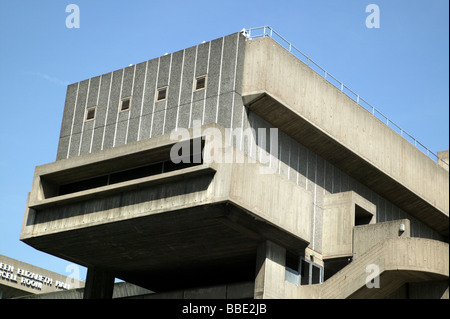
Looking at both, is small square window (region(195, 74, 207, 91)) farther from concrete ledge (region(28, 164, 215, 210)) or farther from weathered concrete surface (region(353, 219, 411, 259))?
weathered concrete surface (region(353, 219, 411, 259))

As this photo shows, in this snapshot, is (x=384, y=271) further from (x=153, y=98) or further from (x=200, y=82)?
(x=153, y=98)

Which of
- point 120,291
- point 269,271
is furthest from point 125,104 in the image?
point 120,291

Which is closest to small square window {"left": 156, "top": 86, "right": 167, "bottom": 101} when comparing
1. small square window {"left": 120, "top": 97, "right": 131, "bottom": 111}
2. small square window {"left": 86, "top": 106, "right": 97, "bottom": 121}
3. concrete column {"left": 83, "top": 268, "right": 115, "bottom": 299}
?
small square window {"left": 120, "top": 97, "right": 131, "bottom": 111}

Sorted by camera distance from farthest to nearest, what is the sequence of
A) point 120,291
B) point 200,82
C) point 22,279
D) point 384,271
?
point 22,279 → point 120,291 → point 200,82 → point 384,271

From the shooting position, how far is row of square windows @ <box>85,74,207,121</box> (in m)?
43.3

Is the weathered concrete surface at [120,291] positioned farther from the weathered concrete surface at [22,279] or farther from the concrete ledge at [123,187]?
the concrete ledge at [123,187]

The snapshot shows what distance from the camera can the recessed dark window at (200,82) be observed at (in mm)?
43156

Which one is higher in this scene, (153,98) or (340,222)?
(153,98)

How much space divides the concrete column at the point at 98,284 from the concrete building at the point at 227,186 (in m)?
0.07

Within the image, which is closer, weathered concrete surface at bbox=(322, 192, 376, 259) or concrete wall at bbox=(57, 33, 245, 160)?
concrete wall at bbox=(57, 33, 245, 160)

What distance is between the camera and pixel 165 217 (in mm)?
40125

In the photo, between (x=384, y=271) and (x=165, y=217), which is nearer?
(x=165, y=217)

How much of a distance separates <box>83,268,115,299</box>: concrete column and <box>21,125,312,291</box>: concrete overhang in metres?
0.64

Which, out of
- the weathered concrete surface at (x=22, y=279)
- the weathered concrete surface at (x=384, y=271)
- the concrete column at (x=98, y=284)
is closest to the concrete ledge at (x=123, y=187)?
the concrete column at (x=98, y=284)
